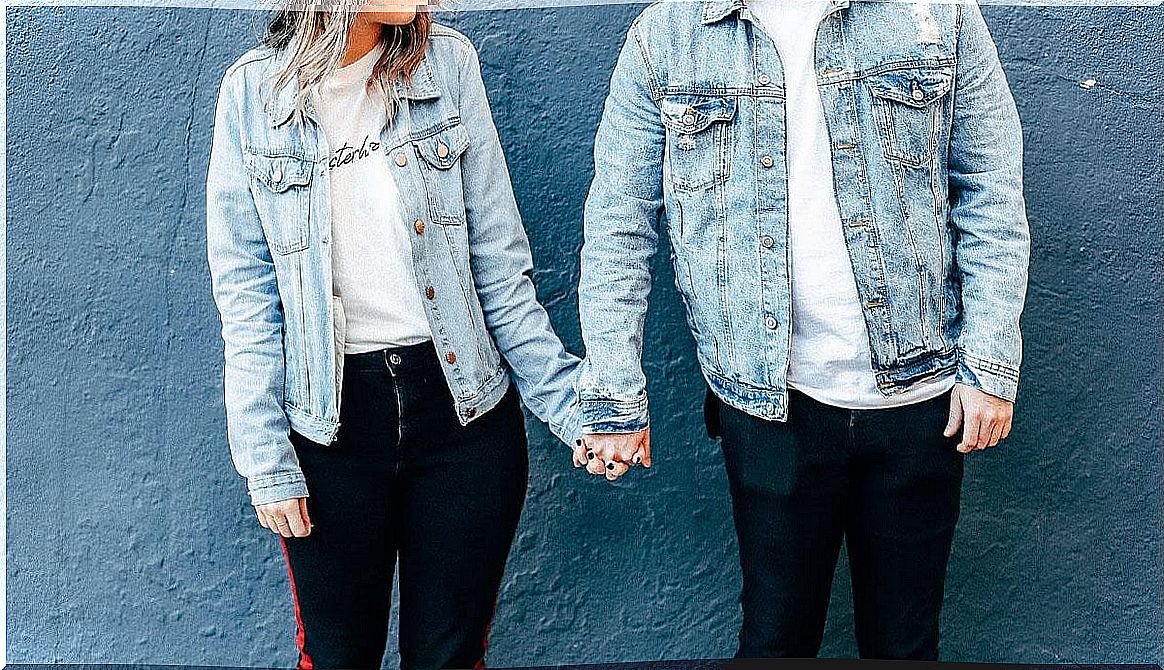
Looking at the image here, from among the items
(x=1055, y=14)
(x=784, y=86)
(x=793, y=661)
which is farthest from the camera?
(x=1055, y=14)

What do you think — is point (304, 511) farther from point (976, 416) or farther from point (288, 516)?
point (976, 416)

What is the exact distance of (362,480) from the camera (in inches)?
54.4

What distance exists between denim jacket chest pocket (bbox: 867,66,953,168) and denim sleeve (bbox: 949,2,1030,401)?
0.03 meters

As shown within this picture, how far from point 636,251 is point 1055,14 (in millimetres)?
793

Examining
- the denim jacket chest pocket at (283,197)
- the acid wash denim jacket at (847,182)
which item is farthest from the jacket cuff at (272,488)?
the acid wash denim jacket at (847,182)

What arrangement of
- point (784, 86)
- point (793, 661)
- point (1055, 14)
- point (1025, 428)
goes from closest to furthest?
point (784, 86), point (793, 661), point (1055, 14), point (1025, 428)

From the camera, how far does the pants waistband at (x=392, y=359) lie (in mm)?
1344

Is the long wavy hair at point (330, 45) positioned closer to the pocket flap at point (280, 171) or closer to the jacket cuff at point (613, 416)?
the pocket flap at point (280, 171)

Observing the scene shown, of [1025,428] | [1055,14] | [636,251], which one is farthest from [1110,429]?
[636,251]

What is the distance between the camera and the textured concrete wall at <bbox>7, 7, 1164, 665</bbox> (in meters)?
1.59

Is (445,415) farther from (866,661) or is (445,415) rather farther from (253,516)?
(866,661)

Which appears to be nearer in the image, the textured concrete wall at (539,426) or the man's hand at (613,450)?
the man's hand at (613,450)

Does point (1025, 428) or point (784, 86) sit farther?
point (1025, 428)

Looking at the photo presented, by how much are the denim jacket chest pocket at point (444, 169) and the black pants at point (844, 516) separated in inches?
17.0
